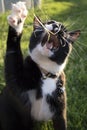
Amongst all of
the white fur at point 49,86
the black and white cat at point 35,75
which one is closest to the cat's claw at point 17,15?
the black and white cat at point 35,75

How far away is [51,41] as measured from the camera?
2.44 meters

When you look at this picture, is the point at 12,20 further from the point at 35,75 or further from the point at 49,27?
the point at 35,75

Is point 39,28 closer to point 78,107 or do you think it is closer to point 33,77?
point 33,77

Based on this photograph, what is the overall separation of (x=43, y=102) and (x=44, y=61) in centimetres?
27

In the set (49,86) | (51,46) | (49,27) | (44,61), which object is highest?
(49,27)

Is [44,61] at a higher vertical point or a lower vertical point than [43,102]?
higher

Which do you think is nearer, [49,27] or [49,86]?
[49,27]

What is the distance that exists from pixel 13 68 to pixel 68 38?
0.37m

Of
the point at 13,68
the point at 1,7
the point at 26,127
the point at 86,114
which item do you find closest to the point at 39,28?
the point at 13,68

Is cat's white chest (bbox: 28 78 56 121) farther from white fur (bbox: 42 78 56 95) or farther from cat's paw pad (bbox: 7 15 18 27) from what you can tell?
cat's paw pad (bbox: 7 15 18 27)

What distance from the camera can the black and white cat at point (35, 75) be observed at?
244 cm

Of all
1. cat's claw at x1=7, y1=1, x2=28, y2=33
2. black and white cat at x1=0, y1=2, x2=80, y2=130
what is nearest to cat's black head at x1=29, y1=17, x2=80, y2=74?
black and white cat at x1=0, y1=2, x2=80, y2=130

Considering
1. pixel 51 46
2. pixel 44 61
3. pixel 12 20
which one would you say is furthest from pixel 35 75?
pixel 12 20

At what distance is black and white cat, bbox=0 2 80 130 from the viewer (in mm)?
2438
